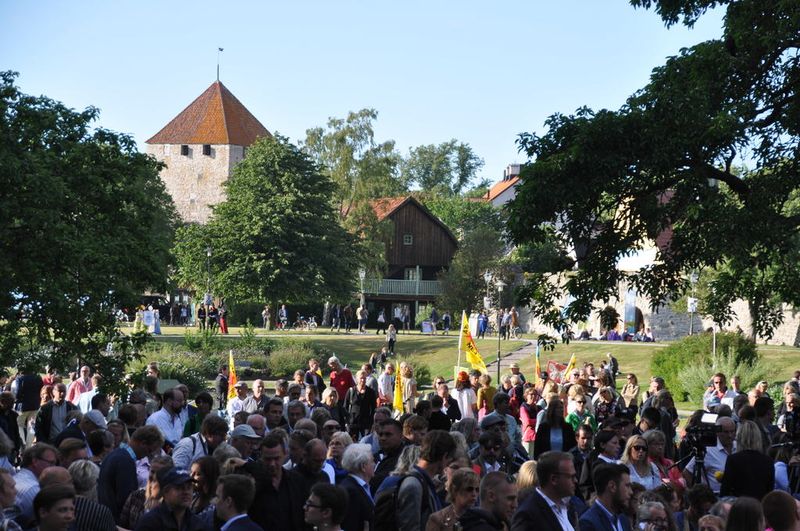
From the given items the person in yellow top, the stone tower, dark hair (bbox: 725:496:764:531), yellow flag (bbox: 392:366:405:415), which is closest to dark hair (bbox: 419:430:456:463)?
dark hair (bbox: 725:496:764:531)

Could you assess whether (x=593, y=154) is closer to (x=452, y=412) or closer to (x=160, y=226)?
(x=452, y=412)

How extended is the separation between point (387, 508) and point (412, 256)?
82027 mm

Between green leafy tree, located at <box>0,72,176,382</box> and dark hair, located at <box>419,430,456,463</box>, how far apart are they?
456 inches

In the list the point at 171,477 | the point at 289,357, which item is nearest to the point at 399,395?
the point at 171,477

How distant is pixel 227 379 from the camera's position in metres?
27.6

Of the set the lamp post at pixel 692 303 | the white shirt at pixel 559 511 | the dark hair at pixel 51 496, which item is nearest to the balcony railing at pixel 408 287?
the lamp post at pixel 692 303

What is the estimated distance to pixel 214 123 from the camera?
109m

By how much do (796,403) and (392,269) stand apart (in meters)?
75.2

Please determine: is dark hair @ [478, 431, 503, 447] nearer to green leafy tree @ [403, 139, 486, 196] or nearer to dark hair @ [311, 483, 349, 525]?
dark hair @ [311, 483, 349, 525]

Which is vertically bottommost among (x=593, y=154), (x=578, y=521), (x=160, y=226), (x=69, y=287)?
(x=578, y=521)

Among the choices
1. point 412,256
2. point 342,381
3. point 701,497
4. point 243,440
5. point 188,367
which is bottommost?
point 701,497

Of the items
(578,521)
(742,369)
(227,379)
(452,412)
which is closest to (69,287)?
(452,412)

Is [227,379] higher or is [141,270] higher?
[141,270]

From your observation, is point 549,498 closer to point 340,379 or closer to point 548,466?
point 548,466
